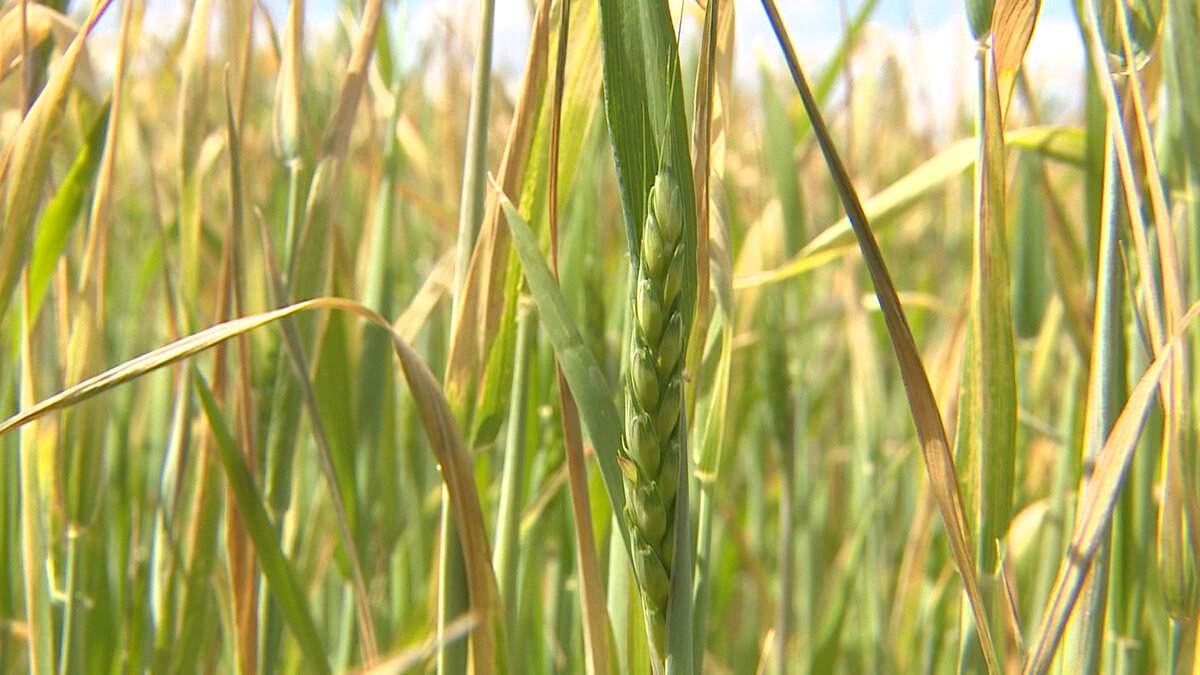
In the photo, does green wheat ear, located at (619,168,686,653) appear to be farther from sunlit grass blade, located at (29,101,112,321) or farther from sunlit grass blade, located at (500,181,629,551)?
sunlit grass blade, located at (29,101,112,321)

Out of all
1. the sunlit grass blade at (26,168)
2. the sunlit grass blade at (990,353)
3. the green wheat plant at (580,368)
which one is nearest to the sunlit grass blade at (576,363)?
the green wheat plant at (580,368)

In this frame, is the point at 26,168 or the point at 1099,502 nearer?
the point at 1099,502

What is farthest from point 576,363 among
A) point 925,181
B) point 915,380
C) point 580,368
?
point 925,181

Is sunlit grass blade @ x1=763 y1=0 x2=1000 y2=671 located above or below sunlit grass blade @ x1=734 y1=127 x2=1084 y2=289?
below

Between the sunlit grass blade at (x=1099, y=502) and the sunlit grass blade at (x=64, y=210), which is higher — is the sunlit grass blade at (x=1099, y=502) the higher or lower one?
the lower one

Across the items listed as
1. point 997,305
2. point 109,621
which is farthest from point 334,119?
point 109,621

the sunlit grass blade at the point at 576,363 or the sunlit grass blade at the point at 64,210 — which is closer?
the sunlit grass blade at the point at 576,363

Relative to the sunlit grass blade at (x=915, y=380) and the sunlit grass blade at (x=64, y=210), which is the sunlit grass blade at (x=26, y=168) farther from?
the sunlit grass blade at (x=915, y=380)


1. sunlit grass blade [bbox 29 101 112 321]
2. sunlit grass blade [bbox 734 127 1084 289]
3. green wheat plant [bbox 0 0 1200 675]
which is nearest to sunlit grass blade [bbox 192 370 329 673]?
green wheat plant [bbox 0 0 1200 675]

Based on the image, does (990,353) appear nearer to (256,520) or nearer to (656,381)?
(656,381)
